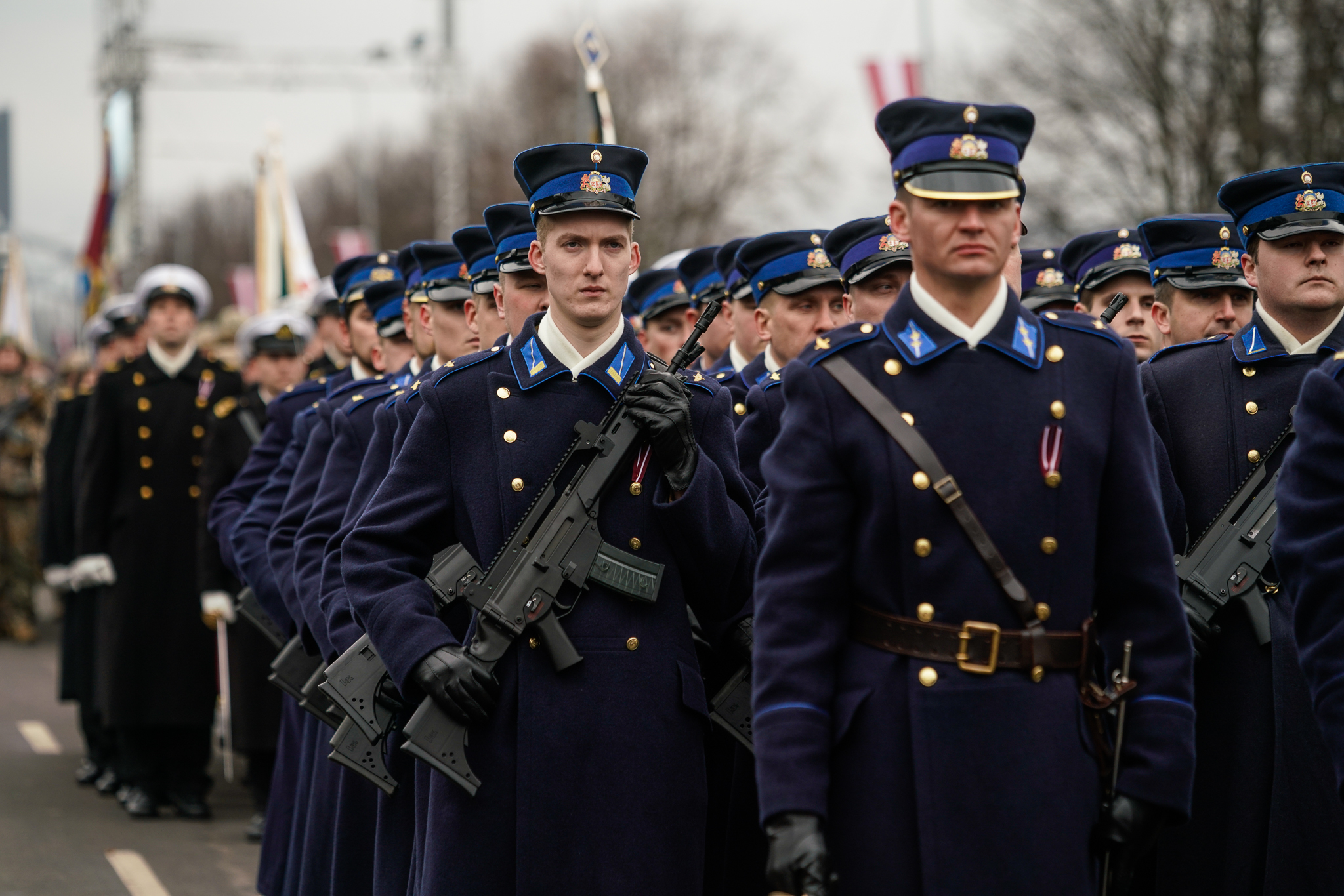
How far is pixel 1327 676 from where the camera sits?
3922 millimetres

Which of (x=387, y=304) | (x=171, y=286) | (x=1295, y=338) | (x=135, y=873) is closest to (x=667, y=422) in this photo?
(x=1295, y=338)

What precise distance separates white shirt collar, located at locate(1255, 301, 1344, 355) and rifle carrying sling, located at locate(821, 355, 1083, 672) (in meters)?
1.81

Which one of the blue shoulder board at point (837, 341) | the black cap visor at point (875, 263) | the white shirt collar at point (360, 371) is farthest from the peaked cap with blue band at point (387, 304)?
the blue shoulder board at point (837, 341)

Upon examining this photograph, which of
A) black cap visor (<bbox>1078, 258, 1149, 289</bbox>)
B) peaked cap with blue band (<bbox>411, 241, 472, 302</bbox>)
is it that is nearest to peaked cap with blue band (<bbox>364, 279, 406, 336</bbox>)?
peaked cap with blue band (<bbox>411, 241, 472, 302</bbox>)

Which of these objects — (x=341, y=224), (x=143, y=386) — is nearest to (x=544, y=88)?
(x=341, y=224)

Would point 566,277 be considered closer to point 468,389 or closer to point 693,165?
point 468,389

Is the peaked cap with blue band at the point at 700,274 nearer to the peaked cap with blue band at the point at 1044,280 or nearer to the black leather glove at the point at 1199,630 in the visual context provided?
the peaked cap with blue band at the point at 1044,280

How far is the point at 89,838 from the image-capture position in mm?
9242

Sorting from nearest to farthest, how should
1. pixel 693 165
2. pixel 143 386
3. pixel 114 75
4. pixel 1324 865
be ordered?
1. pixel 1324 865
2. pixel 143 386
3. pixel 114 75
4. pixel 693 165

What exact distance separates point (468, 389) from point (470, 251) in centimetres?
173

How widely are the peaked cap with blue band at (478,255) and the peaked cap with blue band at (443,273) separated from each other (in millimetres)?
138

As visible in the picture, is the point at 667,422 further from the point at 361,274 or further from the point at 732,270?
the point at 361,274

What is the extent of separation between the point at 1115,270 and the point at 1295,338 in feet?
6.41

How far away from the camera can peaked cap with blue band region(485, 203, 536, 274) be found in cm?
548
